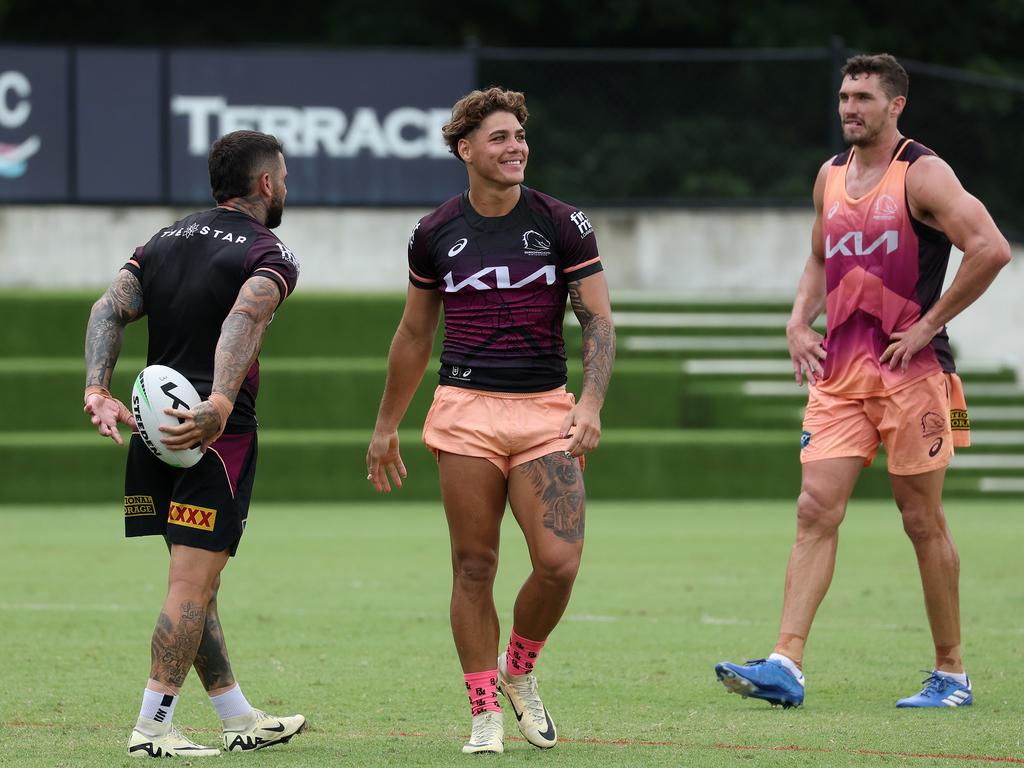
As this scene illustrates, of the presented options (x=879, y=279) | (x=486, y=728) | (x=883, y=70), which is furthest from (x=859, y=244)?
(x=486, y=728)

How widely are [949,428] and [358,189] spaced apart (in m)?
12.7

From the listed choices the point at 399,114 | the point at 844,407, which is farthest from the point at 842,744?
the point at 399,114

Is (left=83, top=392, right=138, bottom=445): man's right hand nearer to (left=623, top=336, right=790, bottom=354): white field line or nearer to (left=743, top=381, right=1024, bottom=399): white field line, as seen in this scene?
(left=743, top=381, right=1024, bottom=399): white field line

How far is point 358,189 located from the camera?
62.0 ft

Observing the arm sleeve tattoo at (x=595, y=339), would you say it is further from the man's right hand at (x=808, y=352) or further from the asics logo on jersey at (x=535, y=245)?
the man's right hand at (x=808, y=352)

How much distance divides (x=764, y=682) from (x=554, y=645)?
1.88m

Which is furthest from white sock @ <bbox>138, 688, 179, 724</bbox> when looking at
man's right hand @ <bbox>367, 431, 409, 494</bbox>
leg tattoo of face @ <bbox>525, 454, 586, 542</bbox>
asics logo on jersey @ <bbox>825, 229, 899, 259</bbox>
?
asics logo on jersey @ <bbox>825, 229, 899, 259</bbox>

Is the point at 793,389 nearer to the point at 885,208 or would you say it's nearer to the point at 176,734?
the point at 885,208

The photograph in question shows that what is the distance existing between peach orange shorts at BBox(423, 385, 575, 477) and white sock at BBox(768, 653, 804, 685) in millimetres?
1326

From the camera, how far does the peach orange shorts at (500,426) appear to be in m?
5.80

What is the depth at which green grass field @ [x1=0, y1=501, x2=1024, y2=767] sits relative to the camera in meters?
5.79

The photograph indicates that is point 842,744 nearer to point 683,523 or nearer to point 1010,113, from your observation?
point 683,523

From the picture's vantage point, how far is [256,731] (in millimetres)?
5852

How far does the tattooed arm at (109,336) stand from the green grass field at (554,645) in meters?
1.09
